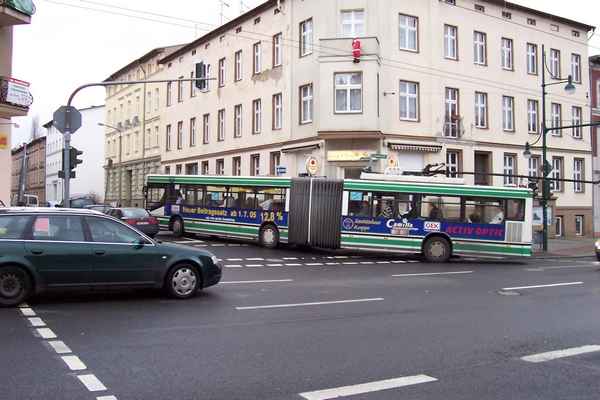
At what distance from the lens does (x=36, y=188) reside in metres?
98.3

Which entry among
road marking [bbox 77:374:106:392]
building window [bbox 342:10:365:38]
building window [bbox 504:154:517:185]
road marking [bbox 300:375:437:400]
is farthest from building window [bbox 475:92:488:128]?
road marking [bbox 77:374:106:392]

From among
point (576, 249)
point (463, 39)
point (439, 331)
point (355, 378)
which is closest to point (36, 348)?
point (355, 378)

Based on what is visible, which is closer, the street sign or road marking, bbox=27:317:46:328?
road marking, bbox=27:317:46:328

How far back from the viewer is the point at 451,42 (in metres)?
30.8

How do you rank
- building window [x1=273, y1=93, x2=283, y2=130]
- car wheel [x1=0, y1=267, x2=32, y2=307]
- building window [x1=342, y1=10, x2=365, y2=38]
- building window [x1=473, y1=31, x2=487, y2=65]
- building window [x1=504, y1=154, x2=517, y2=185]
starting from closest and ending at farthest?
car wheel [x1=0, y1=267, x2=32, y2=307]
building window [x1=342, y1=10, x2=365, y2=38]
building window [x1=473, y1=31, x2=487, y2=65]
building window [x1=273, y1=93, x2=283, y2=130]
building window [x1=504, y1=154, x2=517, y2=185]

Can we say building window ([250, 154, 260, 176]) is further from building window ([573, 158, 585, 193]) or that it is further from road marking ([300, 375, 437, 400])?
road marking ([300, 375, 437, 400])

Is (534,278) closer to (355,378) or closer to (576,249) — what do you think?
(355,378)

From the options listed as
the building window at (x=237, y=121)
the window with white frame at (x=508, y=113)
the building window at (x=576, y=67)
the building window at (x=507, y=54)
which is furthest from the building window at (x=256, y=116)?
the building window at (x=576, y=67)

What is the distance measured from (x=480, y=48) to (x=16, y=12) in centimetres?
2310

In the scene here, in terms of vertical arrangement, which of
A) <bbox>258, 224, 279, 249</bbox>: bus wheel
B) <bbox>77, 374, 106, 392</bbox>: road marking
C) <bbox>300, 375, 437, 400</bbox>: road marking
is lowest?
<bbox>300, 375, 437, 400</bbox>: road marking

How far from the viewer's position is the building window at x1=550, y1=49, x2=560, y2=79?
3525 centimetres

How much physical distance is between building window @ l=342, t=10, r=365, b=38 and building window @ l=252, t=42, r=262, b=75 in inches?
291

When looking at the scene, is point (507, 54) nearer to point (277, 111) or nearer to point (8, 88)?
point (277, 111)

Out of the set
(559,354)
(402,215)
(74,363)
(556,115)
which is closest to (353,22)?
(402,215)
